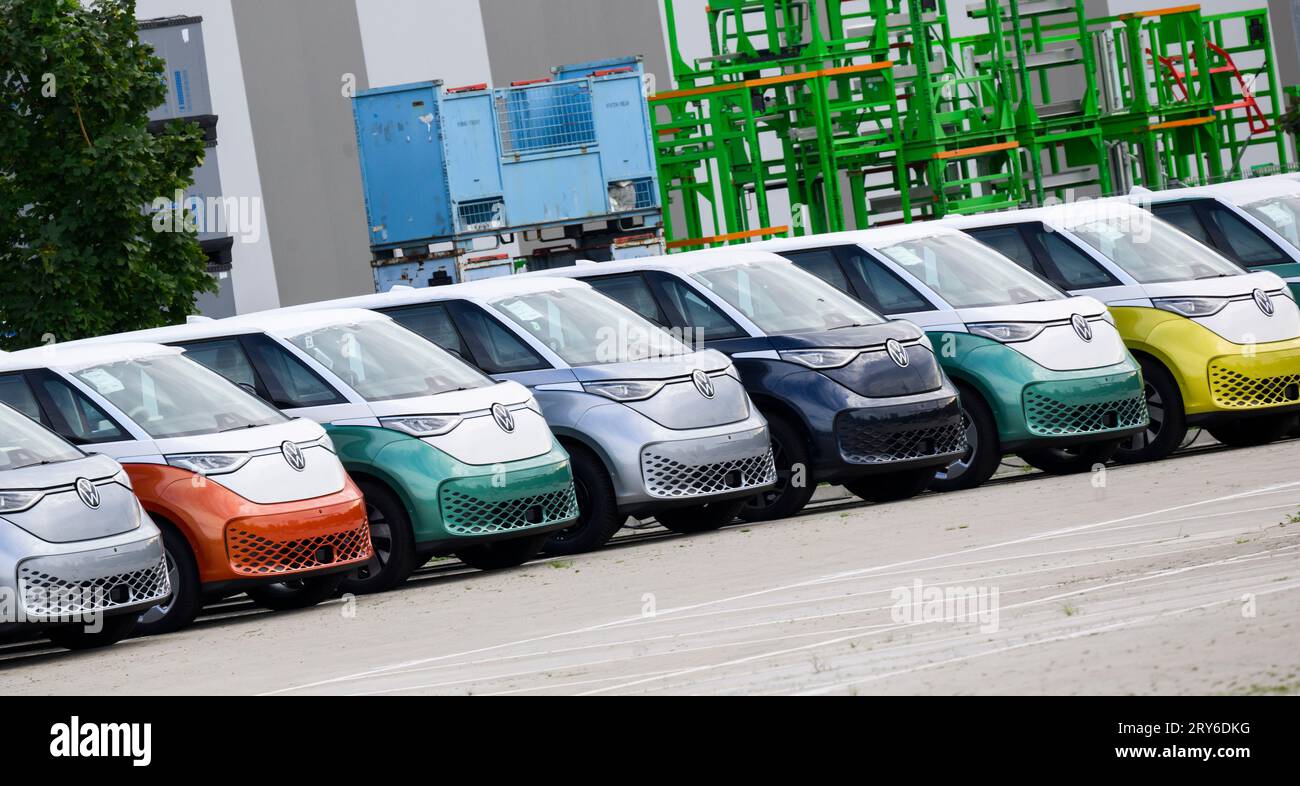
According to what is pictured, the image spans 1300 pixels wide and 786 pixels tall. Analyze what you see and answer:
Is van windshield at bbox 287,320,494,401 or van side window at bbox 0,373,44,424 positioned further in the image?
van windshield at bbox 287,320,494,401

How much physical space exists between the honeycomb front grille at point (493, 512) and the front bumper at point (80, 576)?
2.05 metres

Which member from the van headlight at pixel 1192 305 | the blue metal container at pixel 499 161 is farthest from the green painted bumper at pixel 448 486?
the blue metal container at pixel 499 161

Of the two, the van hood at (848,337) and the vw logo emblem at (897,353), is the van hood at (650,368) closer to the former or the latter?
the van hood at (848,337)

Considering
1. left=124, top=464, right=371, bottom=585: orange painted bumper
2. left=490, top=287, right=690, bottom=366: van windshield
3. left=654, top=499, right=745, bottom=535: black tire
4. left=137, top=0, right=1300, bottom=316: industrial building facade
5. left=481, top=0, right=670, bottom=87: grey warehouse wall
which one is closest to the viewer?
left=124, top=464, right=371, bottom=585: orange painted bumper

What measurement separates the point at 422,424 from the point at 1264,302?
6483 millimetres

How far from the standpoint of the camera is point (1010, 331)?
15.3 meters

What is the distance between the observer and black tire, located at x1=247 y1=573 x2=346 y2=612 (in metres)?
13.1

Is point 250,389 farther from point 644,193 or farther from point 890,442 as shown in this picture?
point 644,193

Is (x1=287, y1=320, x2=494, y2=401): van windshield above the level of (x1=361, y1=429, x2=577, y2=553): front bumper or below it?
above

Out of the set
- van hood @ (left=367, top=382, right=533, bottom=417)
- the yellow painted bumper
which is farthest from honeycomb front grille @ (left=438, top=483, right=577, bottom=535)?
the yellow painted bumper

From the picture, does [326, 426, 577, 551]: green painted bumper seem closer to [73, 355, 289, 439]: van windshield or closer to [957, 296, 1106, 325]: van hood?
[73, 355, 289, 439]: van windshield

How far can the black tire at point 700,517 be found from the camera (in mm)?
15055

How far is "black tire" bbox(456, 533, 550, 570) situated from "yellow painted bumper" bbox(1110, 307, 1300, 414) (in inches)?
194
